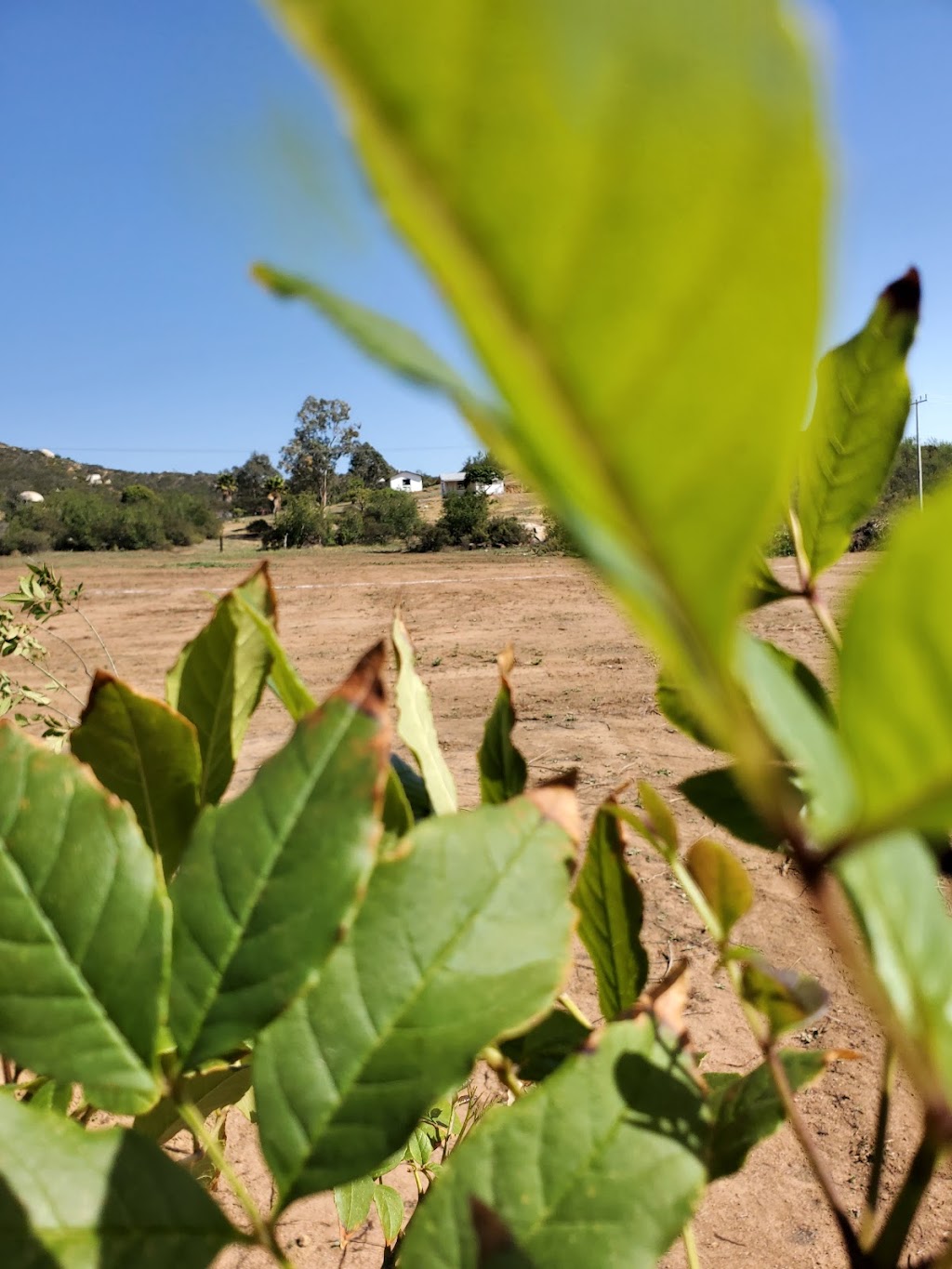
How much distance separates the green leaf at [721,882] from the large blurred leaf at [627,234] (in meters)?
0.17

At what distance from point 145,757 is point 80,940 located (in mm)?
74

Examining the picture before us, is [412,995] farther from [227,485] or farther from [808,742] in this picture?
[227,485]

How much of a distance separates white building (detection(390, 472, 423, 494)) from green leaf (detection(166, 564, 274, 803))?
2583cm

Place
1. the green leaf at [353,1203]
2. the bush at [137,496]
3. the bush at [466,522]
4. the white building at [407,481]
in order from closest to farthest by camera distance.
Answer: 1. the green leaf at [353,1203]
2. the bush at [466,522]
3. the bush at [137,496]
4. the white building at [407,481]

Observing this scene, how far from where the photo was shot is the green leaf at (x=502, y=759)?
312 mm

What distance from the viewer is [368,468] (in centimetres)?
2470

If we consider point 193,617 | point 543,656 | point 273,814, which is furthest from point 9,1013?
point 193,617

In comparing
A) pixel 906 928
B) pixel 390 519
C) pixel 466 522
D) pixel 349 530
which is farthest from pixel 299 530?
pixel 906 928

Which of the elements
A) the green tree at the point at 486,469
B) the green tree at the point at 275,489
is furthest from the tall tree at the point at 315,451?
the green tree at the point at 486,469

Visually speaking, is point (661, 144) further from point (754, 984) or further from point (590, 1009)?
point (590, 1009)

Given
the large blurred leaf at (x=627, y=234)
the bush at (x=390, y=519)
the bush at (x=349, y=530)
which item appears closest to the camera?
the large blurred leaf at (x=627, y=234)

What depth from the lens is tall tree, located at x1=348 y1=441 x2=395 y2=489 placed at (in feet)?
76.3

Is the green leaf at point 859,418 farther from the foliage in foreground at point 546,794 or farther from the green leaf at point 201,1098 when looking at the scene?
the green leaf at point 201,1098

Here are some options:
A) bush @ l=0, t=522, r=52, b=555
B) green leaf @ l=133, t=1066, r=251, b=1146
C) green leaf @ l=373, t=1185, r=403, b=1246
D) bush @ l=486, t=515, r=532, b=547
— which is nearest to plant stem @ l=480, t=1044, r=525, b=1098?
green leaf @ l=133, t=1066, r=251, b=1146
